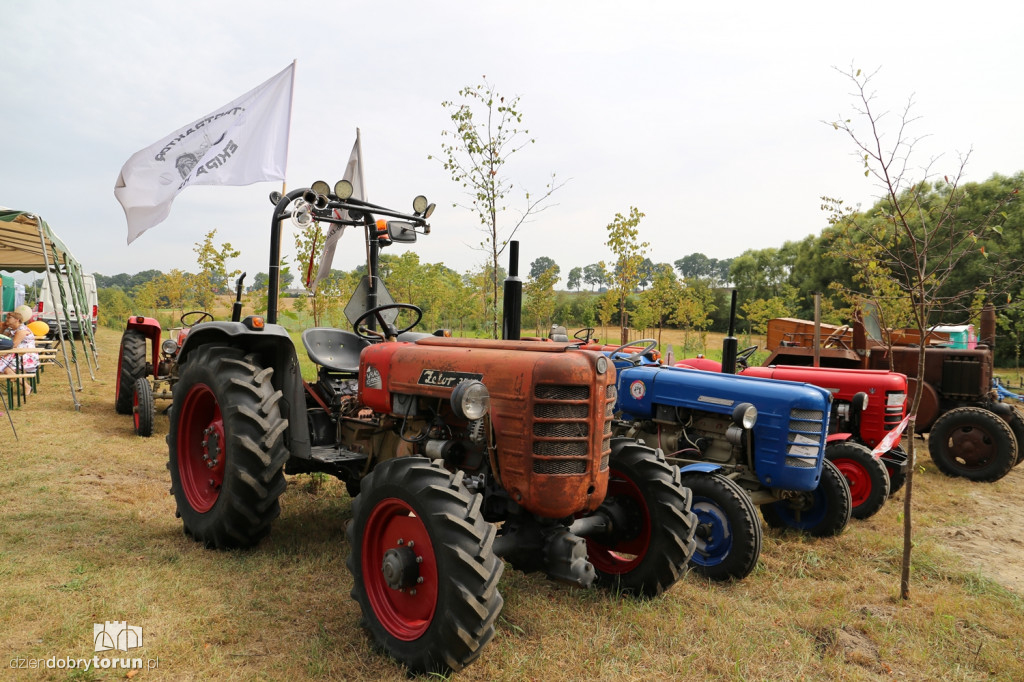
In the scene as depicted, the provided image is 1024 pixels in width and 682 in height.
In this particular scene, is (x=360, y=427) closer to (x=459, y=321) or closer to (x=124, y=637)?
(x=124, y=637)

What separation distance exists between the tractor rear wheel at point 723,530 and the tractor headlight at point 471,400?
5.87 ft

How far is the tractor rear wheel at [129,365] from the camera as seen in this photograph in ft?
26.3

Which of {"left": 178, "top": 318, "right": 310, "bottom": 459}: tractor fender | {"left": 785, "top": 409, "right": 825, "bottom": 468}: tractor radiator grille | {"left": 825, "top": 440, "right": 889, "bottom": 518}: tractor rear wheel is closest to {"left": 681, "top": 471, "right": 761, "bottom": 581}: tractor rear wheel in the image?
{"left": 785, "top": 409, "right": 825, "bottom": 468}: tractor radiator grille

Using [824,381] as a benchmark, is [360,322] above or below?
above

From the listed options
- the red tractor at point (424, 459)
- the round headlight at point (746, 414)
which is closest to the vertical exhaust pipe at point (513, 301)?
the red tractor at point (424, 459)

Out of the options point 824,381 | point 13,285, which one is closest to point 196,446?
point 824,381

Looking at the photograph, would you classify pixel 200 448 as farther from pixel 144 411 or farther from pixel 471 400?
pixel 144 411

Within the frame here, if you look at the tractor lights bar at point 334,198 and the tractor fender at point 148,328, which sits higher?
the tractor lights bar at point 334,198

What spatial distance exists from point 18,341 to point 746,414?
367 inches

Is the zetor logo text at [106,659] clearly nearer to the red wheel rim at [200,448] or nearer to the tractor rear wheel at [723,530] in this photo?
the red wheel rim at [200,448]

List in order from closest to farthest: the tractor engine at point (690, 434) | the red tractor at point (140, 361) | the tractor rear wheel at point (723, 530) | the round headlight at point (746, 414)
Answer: the tractor rear wheel at point (723, 530) < the round headlight at point (746, 414) < the tractor engine at point (690, 434) < the red tractor at point (140, 361)

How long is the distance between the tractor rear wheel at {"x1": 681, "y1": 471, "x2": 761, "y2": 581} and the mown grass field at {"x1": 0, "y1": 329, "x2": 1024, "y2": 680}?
130mm

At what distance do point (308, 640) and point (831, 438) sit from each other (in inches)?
173

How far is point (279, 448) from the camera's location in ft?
11.8
